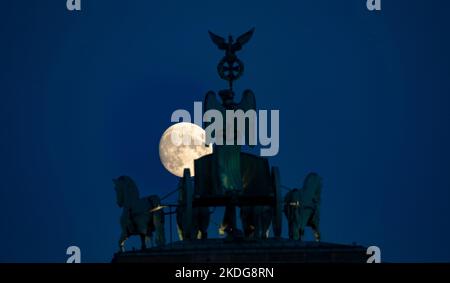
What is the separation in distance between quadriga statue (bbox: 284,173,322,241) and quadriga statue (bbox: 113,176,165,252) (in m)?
3.92

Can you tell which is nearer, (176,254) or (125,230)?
(176,254)

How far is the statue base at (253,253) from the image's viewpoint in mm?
58581

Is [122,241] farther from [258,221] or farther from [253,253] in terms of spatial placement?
[253,253]

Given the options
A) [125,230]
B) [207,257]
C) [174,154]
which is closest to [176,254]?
[207,257]

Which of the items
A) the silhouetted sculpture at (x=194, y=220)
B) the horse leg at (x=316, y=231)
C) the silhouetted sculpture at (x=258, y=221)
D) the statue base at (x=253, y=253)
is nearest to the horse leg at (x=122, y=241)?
the silhouetted sculpture at (x=194, y=220)

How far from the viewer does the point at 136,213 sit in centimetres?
6375

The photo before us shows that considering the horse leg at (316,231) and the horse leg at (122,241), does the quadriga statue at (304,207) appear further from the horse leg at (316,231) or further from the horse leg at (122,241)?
the horse leg at (122,241)

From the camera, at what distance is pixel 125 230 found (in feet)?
210

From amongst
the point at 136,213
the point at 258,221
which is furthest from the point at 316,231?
the point at 136,213

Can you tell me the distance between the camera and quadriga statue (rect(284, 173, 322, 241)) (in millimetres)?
63625
